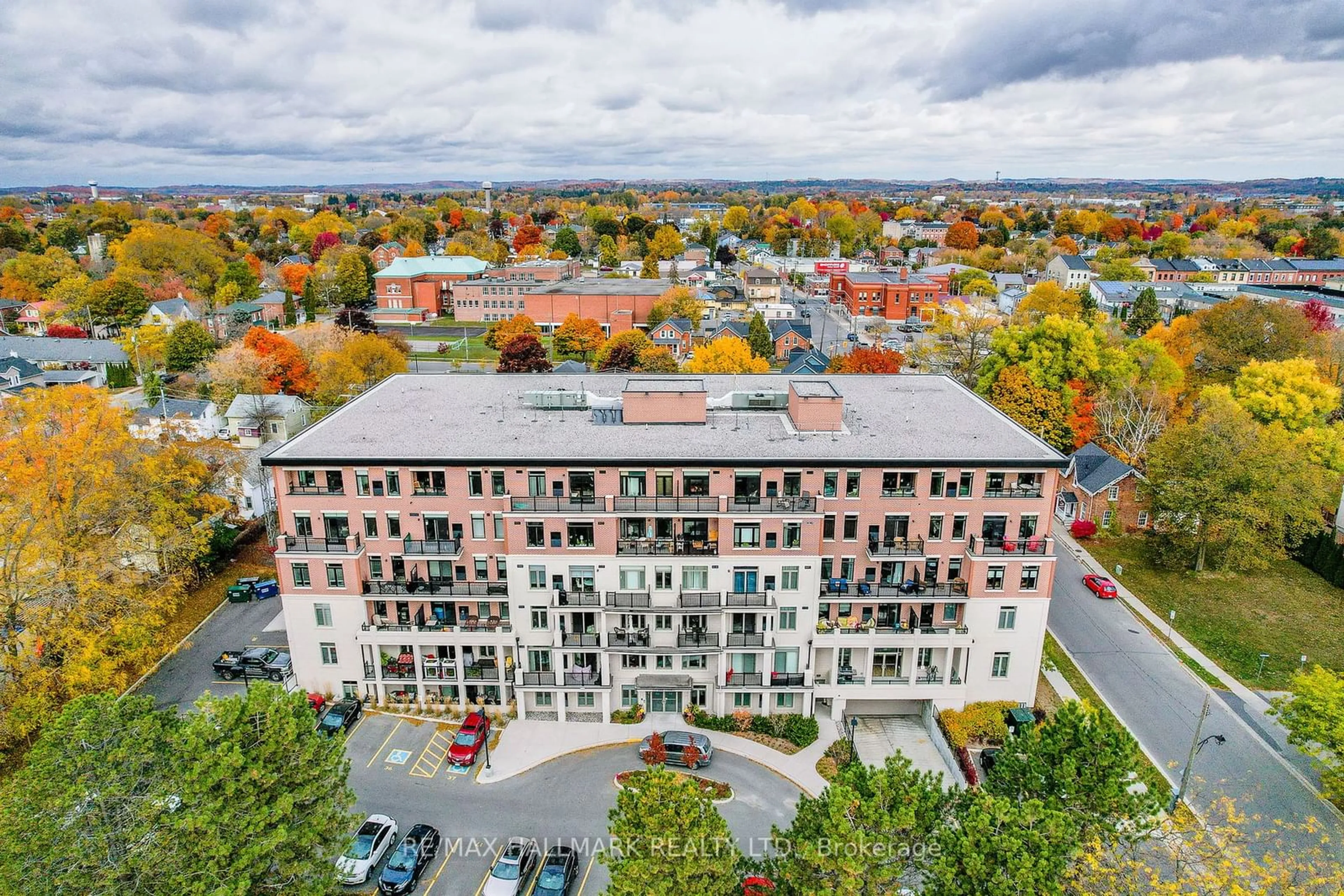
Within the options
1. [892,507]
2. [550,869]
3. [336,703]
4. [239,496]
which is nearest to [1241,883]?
[892,507]

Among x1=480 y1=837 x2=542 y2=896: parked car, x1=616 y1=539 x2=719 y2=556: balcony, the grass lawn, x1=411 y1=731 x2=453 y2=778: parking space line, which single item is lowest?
the grass lawn

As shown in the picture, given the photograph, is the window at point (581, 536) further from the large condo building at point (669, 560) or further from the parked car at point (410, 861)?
the parked car at point (410, 861)

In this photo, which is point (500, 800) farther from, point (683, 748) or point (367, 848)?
point (683, 748)

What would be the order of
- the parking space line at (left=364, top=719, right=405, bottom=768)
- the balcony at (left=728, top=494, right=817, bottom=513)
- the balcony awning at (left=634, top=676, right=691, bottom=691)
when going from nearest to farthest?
the balcony at (left=728, top=494, right=817, bottom=513)
the parking space line at (left=364, top=719, right=405, bottom=768)
the balcony awning at (left=634, top=676, right=691, bottom=691)

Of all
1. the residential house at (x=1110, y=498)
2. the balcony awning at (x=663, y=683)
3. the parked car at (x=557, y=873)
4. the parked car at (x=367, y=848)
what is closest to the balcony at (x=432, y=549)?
the balcony awning at (x=663, y=683)

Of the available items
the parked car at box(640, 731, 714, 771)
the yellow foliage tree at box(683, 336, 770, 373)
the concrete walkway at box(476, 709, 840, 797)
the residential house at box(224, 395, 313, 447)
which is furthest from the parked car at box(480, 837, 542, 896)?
the residential house at box(224, 395, 313, 447)

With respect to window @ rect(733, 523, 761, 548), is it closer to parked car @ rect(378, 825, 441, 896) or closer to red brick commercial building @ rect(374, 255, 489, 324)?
parked car @ rect(378, 825, 441, 896)

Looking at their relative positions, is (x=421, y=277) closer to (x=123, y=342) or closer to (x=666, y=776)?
(x=123, y=342)
